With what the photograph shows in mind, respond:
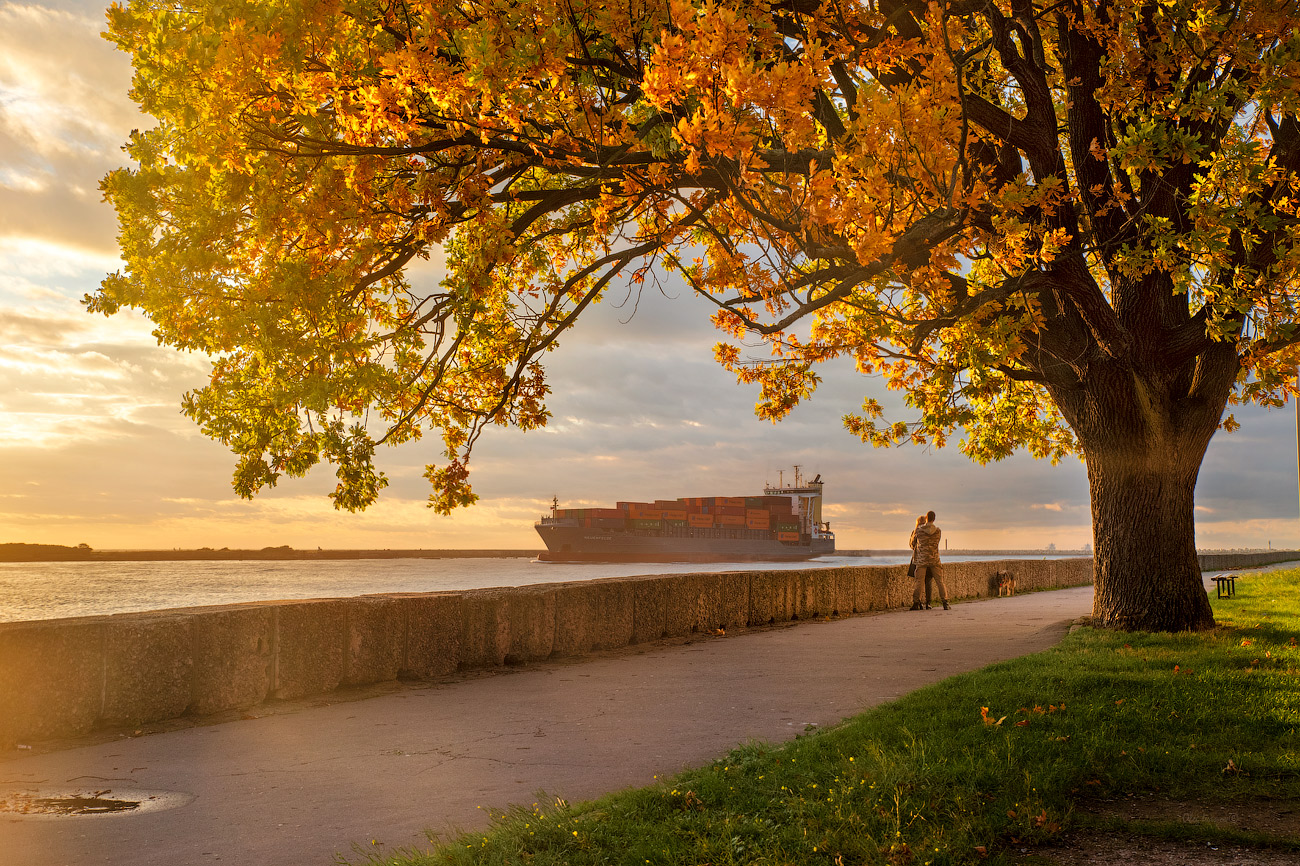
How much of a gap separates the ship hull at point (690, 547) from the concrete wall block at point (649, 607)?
71.5 metres

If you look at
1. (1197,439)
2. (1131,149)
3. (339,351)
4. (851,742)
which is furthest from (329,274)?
(1197,439)

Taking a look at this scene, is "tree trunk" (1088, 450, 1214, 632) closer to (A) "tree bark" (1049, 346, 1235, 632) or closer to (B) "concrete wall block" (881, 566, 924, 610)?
(A) "tree bark" (1049, 346, 1235, 632)

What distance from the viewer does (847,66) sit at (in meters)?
8.97

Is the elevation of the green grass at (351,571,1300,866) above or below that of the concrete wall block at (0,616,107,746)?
below

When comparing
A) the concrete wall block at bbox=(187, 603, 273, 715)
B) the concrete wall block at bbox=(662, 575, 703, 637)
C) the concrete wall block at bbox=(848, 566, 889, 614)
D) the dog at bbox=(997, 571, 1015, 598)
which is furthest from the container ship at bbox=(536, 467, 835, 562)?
the concrete wall block at bbox=(187, 603, 273, 715)

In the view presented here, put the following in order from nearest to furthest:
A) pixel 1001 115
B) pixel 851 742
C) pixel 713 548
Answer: pixel 851 742, pixel 1001 115, pixel 713 548

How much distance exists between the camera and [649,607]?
38.3 ft

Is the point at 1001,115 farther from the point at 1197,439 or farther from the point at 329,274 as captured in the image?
the point at 329,274

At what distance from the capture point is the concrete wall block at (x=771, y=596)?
541 inches

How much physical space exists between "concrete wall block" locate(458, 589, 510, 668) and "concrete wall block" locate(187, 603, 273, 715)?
6.98ft

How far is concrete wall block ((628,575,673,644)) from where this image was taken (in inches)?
449

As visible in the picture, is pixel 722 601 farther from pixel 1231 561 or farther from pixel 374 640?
pixel 1231 561

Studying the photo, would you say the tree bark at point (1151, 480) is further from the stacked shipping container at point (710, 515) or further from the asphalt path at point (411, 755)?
the stacked shipping container at point (710, 515)

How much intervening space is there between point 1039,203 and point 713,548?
7741 centimetres
